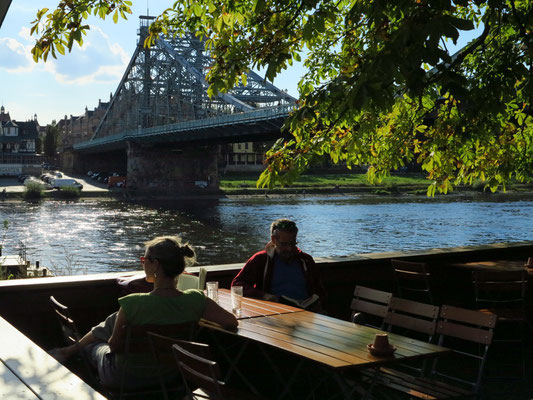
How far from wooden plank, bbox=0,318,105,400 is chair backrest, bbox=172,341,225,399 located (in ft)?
1.65

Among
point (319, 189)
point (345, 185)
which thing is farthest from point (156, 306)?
point (345, 185)

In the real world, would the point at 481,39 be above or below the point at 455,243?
above

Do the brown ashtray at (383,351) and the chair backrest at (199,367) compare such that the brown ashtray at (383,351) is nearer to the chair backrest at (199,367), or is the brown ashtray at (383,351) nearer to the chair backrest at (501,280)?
the chair backrest at (199,367)

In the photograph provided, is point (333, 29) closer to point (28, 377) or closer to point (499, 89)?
point (499, 89)

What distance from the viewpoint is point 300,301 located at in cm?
485

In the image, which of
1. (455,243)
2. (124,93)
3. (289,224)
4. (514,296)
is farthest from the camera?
(124,93)

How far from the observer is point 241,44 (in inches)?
234

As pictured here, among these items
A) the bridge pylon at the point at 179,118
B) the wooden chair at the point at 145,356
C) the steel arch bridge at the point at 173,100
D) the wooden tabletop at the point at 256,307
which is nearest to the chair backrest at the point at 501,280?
the wooden tabletop at the point at 256,307

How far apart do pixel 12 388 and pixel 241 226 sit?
34.6 meters

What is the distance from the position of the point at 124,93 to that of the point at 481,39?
80061 millimetres

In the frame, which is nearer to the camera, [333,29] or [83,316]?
[83,316]

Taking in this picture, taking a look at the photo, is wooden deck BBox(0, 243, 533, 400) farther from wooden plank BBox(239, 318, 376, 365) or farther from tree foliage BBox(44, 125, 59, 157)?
tree foliage BBox(44, 125, 59, 157)

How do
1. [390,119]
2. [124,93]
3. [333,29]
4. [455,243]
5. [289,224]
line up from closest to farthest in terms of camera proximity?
[289,224] < [390,119] < [333,29] < [455,243] < [124,93]

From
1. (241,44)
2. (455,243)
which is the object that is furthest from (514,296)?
(455,243)
